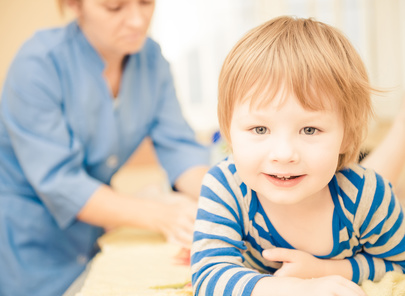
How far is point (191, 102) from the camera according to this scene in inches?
126

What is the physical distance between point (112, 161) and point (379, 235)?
78 centimetres

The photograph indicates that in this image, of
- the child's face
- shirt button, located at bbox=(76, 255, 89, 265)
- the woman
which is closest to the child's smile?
the child's face

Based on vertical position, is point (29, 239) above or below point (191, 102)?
above

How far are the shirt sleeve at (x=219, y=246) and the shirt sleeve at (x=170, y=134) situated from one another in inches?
24.7

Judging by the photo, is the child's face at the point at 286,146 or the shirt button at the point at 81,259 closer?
the child's face at the point at 286,146

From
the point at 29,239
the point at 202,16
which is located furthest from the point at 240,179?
the point at 202,16

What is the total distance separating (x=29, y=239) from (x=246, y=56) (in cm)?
85

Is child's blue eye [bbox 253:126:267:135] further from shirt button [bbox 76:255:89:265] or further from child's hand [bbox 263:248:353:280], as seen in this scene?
shirt button [bbox 76:255:89:265]

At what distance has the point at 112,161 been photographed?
1341 millimetres

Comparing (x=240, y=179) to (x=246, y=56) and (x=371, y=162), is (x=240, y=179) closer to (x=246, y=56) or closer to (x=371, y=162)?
(x=246, y=56)

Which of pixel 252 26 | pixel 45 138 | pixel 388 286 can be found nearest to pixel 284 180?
pixel 388 286

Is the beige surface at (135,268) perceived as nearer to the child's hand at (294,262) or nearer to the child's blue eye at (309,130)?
the child's hand at (294,262)

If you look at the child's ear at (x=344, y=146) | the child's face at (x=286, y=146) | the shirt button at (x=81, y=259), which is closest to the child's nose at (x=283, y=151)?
the child's face at (x=286, y=146)

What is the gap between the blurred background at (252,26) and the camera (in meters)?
2.84
